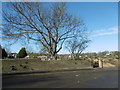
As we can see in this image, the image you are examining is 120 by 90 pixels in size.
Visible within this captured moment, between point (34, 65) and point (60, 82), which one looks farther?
point (34, 65)

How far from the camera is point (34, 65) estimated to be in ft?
70.1

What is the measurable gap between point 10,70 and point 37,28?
891 centimetres

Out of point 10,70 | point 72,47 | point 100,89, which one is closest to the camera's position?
point 100,89

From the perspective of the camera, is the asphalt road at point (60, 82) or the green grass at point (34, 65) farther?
the green grass at point (34, 65)

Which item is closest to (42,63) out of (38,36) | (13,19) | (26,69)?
(26,69)

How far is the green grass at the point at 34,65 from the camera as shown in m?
19.0

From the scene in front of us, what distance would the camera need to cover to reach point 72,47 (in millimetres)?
53312

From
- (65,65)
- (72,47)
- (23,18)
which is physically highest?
(23,18)

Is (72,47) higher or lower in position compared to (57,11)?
lower

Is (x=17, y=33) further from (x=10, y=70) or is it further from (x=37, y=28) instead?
(x=10, y=70)

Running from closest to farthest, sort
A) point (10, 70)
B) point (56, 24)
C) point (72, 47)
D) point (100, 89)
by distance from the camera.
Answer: point (100, 89) < point (10, 70) < point (56, 24) < point (72, 47)

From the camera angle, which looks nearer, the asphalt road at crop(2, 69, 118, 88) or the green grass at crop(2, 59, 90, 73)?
the asphalt road at crop(2, 69, 118, 88)

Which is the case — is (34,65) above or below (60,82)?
below

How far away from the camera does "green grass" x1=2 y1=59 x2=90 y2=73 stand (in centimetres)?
1897
